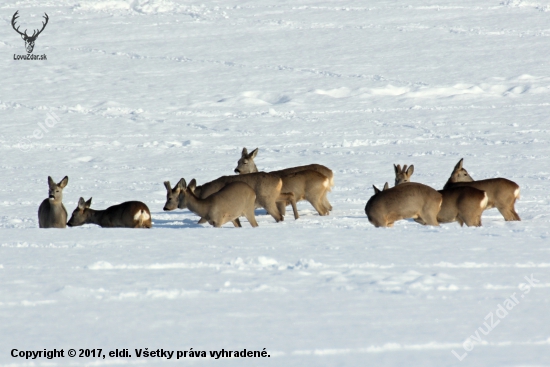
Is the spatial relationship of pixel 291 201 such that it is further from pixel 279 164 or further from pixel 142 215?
pixel 279 164

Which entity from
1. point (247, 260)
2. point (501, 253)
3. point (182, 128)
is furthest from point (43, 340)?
point (182, 128)

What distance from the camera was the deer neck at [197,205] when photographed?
38.4 ft

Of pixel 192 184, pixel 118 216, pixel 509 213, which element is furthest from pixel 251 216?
pixel 509 213

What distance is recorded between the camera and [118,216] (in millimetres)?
11648

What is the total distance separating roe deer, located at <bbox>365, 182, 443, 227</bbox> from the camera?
10955 millimetres

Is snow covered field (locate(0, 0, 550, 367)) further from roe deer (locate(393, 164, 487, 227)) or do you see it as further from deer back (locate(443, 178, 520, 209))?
roe deer (locate(393, 164, 487, 227))

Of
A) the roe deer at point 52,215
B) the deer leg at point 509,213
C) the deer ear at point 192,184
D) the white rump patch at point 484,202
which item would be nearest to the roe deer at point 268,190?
the deer ear at point 192,184

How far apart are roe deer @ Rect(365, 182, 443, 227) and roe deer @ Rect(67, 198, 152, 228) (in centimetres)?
311

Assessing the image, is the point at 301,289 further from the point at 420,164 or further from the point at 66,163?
the point at 66,163

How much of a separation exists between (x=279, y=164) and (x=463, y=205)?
24.1ft

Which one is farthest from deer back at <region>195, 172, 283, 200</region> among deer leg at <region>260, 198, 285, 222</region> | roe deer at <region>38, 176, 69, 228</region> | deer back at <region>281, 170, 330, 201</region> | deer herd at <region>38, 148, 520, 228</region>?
roe deer at <region>38, 176, 69, 228</region>

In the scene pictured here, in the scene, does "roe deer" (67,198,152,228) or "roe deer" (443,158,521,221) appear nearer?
"roe deer" (67,198,152,228)

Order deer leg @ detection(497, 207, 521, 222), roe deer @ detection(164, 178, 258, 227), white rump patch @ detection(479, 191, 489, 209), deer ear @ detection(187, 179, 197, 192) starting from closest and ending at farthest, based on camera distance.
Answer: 1. white rump patch @ detection(479, 191, 489, 209)
2. roe deer @ detection(164, 178, 258, 227)
3. deer leg @ detection(497, 207, 521, 222)
4. deer ear @ detection(187, 179, 197, 192)

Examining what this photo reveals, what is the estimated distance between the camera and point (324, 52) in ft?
96.9
